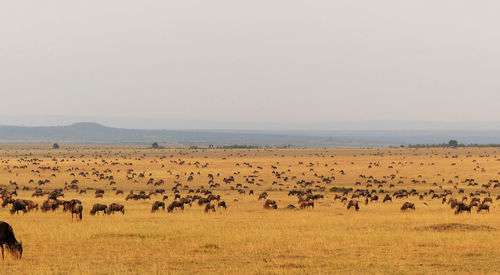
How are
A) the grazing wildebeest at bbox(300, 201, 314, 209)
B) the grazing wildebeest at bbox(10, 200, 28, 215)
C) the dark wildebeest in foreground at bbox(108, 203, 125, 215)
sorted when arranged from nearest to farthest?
the grazing wildebeest at bbox(10, 200, 28, 215) → the dark wildebeest in foreground at bbox(108, 203, 125, 215) → the grazing wildebeest at bbox(300, 201, 314, 209)

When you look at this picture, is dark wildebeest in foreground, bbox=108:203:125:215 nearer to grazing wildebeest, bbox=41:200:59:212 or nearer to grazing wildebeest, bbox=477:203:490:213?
grazing wildebeest, bbox=41:200:59:212

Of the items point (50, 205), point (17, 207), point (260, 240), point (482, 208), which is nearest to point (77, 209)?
point (17, 207)

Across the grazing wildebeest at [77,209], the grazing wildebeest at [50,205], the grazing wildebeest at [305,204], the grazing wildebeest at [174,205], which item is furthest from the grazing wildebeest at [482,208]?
the grazing wildebeest at [50,205]

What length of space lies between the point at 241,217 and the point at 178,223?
4.72 meters

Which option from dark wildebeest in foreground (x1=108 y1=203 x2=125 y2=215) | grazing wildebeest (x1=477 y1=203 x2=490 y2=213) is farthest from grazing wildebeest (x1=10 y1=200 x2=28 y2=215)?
grazing wildebeest (x1=477 y1=203 x2=490 y2=213)

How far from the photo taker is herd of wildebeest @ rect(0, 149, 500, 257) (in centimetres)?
3842

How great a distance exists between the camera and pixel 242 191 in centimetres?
5728

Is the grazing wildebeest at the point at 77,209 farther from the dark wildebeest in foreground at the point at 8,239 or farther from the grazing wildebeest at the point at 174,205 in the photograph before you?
the dark wildebeest in foreground at the point at 8,239

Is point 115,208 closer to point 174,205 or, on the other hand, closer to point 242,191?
point 174,205

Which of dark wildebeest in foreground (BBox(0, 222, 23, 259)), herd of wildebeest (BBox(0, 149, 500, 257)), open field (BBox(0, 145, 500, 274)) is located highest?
dark wildebeest in foreground (BBox(0, 222, 23, 259))

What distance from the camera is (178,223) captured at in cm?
3105

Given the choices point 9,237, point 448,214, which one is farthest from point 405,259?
point 448,214

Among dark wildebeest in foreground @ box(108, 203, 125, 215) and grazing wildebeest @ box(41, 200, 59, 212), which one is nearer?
dark wildebeest in foreground @ box(108, 203, 125, 215)

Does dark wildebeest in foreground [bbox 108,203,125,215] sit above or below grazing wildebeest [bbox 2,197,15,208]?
above
